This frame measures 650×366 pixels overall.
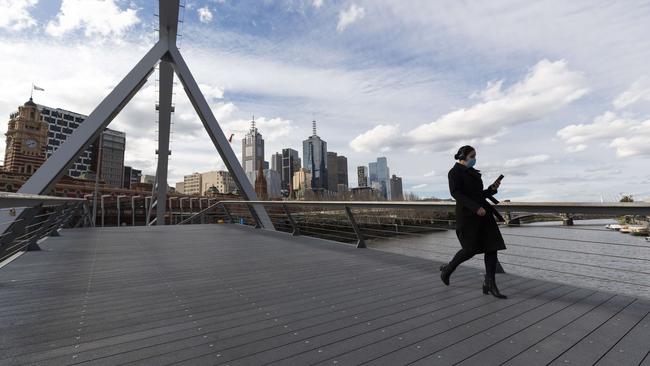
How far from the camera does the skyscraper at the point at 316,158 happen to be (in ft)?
553

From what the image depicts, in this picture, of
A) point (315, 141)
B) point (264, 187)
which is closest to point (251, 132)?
point (315, 141)

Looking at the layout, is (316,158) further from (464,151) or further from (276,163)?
(464,151)

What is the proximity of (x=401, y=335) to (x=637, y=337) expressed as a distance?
1396 millimetres

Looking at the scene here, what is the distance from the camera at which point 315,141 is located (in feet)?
583

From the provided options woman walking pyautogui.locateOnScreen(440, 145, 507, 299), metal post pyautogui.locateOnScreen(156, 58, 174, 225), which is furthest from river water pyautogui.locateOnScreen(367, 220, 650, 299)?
metal post pyautogui.locateOnScreen(156, 58, 174, 225)

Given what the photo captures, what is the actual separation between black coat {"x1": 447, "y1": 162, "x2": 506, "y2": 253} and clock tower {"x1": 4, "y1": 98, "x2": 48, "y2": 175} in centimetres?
11068

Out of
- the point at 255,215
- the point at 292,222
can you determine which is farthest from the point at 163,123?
the point at 292,222

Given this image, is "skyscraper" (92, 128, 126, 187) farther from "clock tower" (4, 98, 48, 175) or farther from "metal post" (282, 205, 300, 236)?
"metal post" (282, 205, 300, 236)

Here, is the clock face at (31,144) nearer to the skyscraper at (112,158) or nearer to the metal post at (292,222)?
the skyscraper at (112,158)

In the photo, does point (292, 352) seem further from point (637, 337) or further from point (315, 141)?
point (315, 141)

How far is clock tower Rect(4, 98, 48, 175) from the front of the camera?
8575 centimetres

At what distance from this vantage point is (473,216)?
2.89 m

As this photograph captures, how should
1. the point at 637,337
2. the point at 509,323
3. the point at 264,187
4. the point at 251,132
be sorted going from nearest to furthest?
the point at 637,337
the point at 509,323
the point at 264,187
the point at 251,132

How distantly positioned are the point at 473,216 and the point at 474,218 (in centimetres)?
2
